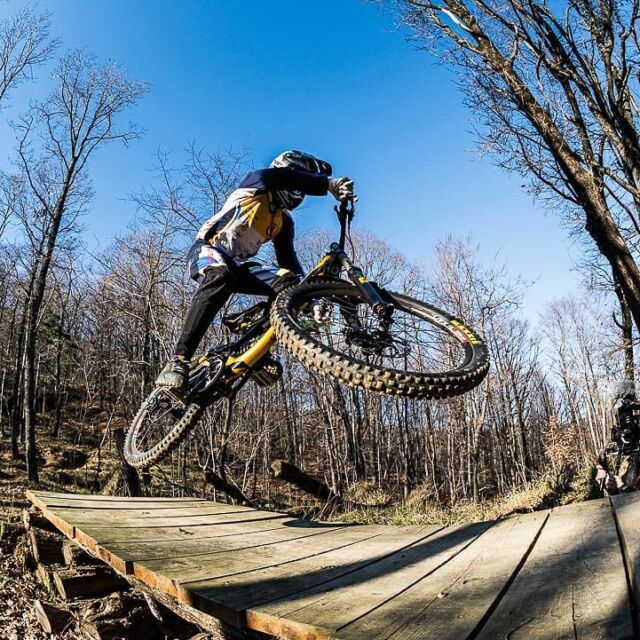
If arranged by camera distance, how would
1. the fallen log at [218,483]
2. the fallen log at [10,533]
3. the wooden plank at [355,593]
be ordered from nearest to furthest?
the wooden plank at [355,593], the fallen log at [10,533], the fallen log at [218,483]

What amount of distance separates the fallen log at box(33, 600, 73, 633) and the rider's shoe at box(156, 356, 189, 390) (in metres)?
1.60

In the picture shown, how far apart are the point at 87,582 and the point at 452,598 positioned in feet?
10.3

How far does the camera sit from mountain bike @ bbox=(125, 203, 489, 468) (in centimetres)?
247

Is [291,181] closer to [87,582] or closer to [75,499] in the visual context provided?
[75,499]

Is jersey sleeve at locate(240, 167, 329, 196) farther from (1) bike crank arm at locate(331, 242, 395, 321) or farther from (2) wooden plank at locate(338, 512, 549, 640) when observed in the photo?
(2) wooden plank at locate(338, 512, 549, 640)

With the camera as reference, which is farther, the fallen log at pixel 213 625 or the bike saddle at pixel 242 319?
the bike saddle at pixel 242 319

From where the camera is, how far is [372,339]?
3.09 m

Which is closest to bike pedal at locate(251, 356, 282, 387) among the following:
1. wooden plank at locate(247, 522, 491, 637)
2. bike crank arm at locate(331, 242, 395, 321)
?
bike crank arm at locate(331, 242, 395, 321)

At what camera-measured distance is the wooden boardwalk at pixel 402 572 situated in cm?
122

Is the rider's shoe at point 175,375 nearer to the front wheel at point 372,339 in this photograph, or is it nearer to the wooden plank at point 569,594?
the front wheel at point 372,339

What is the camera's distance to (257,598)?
5.21 ft

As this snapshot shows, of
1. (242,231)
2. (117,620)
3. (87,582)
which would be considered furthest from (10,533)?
(242,231)

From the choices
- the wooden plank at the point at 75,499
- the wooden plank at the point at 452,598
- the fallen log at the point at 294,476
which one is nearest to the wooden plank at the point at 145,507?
the wooden plank at the point at 75,499

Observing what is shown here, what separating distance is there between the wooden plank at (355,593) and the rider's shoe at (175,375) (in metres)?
1.90
